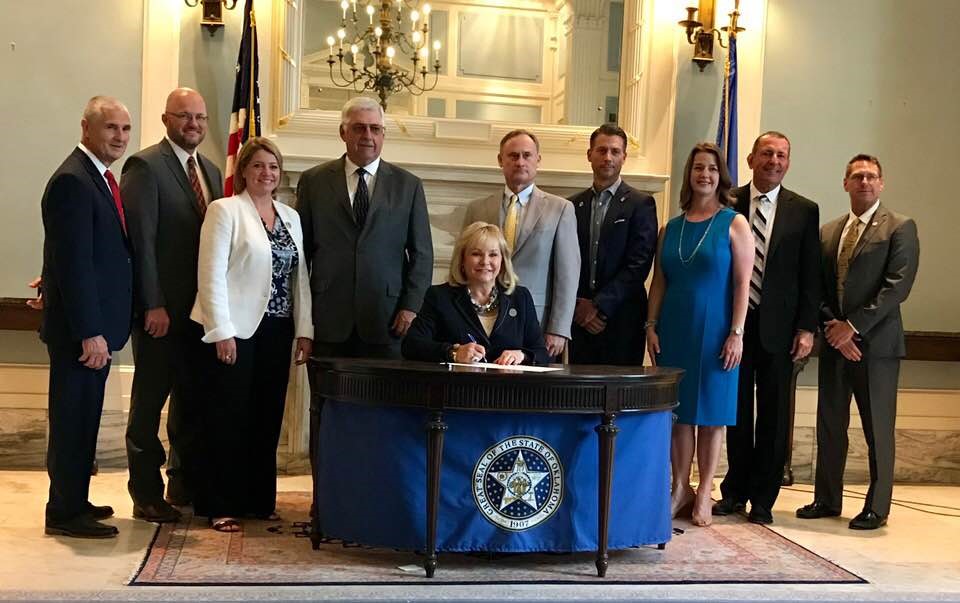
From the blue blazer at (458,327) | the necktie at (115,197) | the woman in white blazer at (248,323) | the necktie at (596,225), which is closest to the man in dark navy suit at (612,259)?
the necktie at (596,225)

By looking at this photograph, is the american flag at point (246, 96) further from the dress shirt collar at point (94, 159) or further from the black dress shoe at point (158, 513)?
the black dress shoe at point (158, 513)

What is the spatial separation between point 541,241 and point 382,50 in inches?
74.3

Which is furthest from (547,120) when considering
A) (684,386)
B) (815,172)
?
(684,386)

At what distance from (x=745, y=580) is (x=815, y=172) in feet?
10.2

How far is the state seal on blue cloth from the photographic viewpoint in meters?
3.60

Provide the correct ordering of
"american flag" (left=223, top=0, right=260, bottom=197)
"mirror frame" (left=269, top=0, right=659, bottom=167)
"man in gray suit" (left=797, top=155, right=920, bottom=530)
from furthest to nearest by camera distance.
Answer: "mirror frame" (left=269, top=0, right=659, bottom=167) → "american flag" (left=223, top=0, right=260, bottom=197) → "man in gray suit" (left=797, top=155, right=920, bottom=530)

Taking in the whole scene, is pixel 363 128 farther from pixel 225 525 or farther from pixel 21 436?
pixel 21 436

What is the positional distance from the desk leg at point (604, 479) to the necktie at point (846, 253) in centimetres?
185

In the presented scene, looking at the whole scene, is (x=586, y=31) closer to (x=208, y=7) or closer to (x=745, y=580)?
(x=208, y=7)

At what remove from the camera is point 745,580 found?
146 inches

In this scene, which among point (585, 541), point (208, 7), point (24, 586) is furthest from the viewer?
point (208, 7)

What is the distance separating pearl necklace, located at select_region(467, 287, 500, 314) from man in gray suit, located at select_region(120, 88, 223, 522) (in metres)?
1.10

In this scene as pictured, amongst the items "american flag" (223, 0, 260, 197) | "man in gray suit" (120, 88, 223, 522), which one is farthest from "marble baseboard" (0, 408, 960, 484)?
"american flag" (223, 0, 260, 197)

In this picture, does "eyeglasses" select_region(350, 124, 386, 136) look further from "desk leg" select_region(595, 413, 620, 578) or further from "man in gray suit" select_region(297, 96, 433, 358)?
"desk leg" select_region(595, 413, 620, 578)
